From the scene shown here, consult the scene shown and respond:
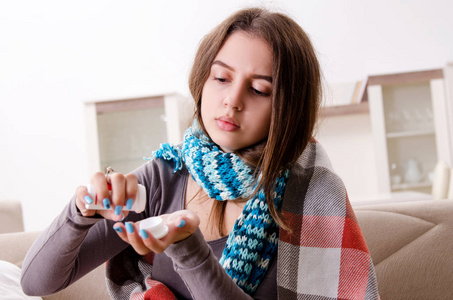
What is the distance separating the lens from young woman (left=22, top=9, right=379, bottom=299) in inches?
32.3

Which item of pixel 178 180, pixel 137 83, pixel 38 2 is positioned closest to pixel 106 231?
pixel 178 180

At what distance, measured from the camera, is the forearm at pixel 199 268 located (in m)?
0.64

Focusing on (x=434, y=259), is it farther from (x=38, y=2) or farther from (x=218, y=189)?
(x=38, y=2)

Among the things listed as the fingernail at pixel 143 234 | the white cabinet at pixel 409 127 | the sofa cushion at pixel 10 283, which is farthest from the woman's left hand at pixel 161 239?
the white cabinet at pixel 409 127

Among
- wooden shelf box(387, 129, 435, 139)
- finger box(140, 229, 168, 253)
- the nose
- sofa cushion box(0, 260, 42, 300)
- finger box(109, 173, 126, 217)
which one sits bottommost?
sofa cushion box(0, 260, 42, 300)

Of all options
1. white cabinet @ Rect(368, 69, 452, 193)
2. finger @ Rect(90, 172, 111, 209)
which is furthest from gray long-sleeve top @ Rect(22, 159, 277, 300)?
white cabinet @ Rect(368, 69, 452, 193)

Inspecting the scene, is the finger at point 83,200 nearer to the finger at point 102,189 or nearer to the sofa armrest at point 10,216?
the finger at point 102,189

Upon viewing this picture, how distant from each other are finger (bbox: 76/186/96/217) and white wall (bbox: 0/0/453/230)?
9.03ft

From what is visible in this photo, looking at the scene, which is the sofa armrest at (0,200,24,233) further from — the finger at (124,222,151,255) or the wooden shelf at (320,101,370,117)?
the wooden shelf at (320,101,370,117)

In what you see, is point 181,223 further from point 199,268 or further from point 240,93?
point 240,93

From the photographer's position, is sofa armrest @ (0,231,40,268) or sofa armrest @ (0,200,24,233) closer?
sofa armrest @ (0,231,40,268)

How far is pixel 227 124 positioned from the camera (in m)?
0.82

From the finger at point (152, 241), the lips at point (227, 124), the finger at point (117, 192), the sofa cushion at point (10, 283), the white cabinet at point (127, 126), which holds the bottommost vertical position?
the sofa cushion at point (10, 283)

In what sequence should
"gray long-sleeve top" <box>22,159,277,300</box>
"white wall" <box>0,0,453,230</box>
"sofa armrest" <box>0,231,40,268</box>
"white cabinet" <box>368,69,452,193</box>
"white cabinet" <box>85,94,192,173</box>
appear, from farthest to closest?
"white wall" <box>0,0,453,230</box> → "white cabinet" <box>368,69,452,193</box> → "white cabinet" <box>85,94,192,173</box> → "sofa armrest" <box>0,231,40,268</box> → "gray long-sleeve top" <box>22,159,277,300</box>
